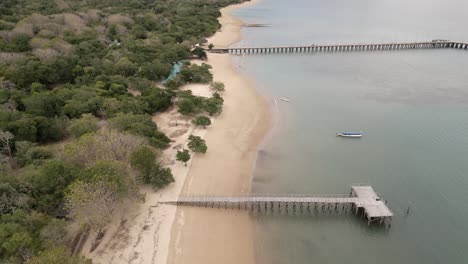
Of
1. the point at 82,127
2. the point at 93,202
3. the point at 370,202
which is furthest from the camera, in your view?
the point at 82,127

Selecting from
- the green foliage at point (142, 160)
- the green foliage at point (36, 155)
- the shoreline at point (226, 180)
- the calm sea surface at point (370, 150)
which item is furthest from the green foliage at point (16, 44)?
the calm sea surface at point (370, 150)

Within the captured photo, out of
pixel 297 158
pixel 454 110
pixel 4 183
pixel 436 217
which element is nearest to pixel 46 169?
pixel 4 183

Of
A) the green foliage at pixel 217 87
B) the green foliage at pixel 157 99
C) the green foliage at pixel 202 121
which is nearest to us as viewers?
the green foliage at pixel 202 121

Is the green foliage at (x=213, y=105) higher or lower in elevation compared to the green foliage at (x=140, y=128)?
lower

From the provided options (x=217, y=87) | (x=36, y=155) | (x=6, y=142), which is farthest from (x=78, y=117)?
(x=217, y=87)

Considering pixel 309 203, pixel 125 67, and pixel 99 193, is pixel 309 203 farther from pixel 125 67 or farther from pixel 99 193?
pixel 125 67

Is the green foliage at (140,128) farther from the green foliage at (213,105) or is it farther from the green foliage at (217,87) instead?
the green foliage at (217,87)
